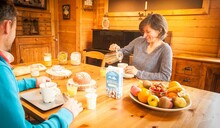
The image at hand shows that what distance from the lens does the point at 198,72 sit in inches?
99.8

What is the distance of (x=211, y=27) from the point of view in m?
2.84

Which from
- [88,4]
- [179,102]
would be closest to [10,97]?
[179,102]

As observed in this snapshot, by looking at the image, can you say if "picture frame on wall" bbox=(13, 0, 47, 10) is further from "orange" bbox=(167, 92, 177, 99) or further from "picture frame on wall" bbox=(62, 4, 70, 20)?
"orange" bbox=(167, 92, 177, 99)

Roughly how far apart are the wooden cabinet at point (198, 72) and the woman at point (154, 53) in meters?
1.00

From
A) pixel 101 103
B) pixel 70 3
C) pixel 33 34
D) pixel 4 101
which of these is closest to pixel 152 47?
pixel 101 103

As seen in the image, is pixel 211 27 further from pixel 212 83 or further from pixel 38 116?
pixel 38 116

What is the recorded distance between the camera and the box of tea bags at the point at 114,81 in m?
1.12

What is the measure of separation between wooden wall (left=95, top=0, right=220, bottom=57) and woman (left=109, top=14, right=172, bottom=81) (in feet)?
4.90

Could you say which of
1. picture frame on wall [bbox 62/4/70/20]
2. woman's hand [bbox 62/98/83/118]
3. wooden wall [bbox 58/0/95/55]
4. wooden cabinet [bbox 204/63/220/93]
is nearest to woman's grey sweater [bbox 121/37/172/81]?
woman's hand [bbox 62/98/83/118]

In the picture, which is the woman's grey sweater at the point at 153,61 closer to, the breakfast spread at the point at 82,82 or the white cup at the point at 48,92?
the breakfast spread at the point at 82,82

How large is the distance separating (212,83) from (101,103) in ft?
6.67

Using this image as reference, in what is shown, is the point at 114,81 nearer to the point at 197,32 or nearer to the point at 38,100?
the point at 38,100

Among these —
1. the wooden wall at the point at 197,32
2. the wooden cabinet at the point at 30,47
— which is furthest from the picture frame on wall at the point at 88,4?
the wooden wall at the point at 197,32

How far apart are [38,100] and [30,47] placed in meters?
3.02
